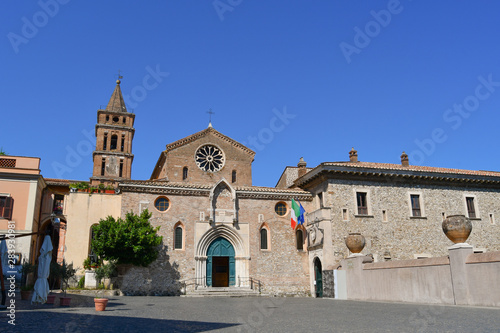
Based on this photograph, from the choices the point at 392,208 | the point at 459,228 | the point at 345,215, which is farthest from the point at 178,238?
the point at 459,228

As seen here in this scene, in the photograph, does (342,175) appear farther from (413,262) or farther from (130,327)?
(130,327)

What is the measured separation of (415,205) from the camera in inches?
1064

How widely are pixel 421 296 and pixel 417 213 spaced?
12.2m

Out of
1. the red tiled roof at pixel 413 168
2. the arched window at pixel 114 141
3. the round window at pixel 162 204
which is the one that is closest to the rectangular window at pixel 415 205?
the red tiled roof at pixel 413 168

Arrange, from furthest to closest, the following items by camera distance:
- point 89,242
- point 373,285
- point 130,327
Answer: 1. point 89,242
2. point 373,285
3. point 130,327

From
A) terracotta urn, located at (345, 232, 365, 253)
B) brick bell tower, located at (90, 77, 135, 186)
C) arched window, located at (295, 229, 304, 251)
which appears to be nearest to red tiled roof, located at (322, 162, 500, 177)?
arched window, located at (295, 229, 304, 251)

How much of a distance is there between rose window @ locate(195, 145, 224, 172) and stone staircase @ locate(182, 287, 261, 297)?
1121cm

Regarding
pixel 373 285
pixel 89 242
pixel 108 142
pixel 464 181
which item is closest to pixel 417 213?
pixel 464 181

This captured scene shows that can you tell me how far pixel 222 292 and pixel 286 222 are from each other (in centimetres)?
623

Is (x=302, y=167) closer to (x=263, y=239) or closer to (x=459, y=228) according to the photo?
(x=263, y=239)

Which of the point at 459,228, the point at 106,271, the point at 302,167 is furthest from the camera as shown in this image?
the point at 302,167

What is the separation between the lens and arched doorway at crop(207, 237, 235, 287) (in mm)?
25500

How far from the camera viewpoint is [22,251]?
2564 centimetres

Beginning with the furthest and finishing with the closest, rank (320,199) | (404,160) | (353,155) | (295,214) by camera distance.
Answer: (353,155) < (404,160) < (320,199) < (295,214)
